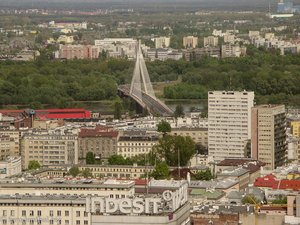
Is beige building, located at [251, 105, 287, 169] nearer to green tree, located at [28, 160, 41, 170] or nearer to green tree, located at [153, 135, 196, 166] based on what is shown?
green tree, located at [153, 135, 196, 166]

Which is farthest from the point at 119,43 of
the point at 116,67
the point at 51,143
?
the point at 51,143

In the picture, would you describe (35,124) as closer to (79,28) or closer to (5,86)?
(5,86)

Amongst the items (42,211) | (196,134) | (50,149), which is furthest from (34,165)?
(42,211)

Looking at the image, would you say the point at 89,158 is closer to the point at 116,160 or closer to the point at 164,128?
the point at 116,160

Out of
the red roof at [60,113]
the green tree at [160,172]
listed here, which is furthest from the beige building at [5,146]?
the red roof at [60,113]

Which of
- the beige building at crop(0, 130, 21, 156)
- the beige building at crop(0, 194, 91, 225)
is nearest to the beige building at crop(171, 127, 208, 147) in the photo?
the beige building at crop(0, 130, 21, 156)

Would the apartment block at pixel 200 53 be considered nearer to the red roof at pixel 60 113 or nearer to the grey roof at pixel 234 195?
the red roof at pixel 60 113
